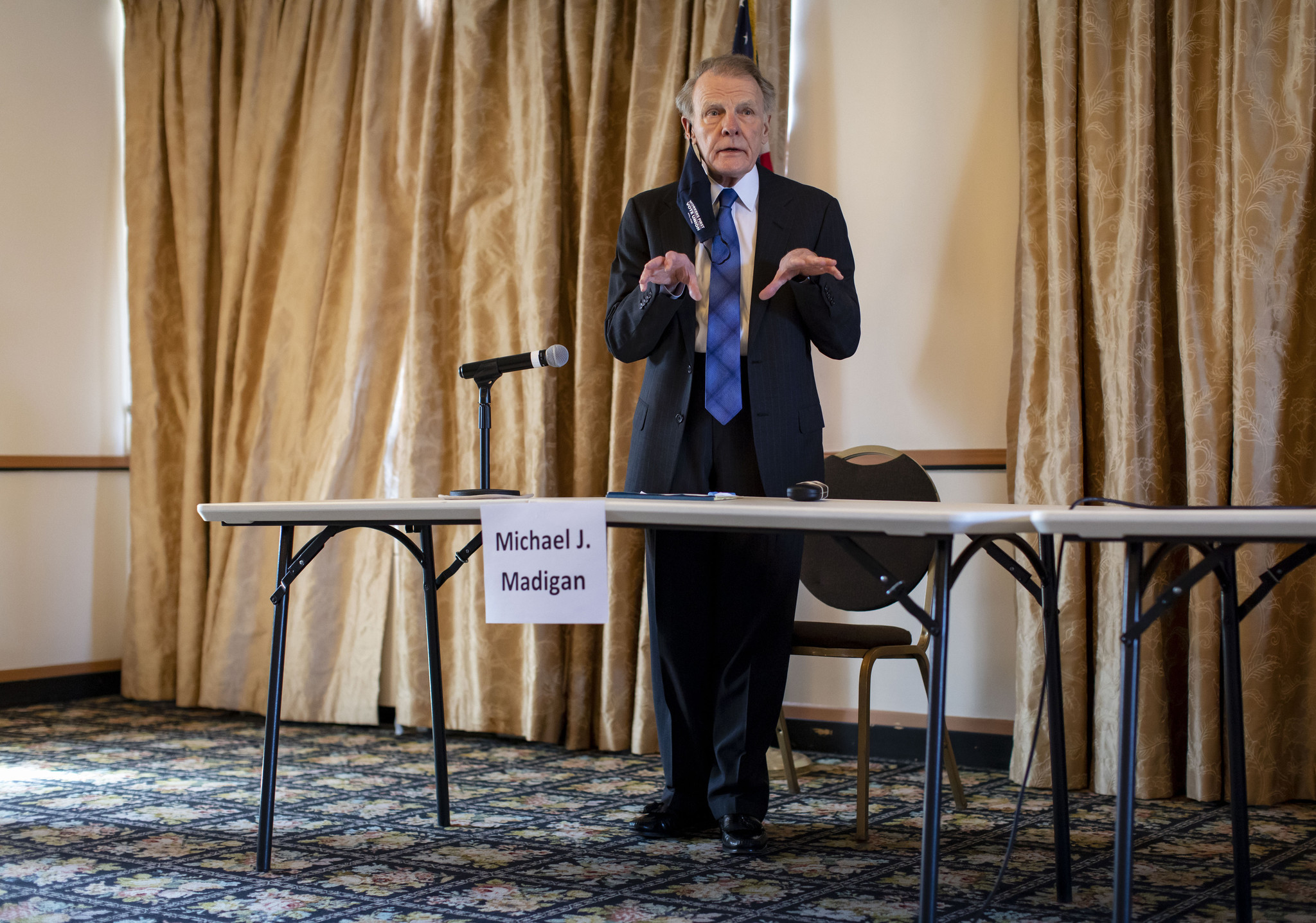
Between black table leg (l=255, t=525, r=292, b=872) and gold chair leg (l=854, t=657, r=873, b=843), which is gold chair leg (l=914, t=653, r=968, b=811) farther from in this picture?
black table leg (l=255, t=525, r=292, b=872)

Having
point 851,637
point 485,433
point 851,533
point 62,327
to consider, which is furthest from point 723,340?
point 62,327

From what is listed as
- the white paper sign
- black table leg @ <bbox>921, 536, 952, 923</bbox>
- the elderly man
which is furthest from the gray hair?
black table leg @ <bbox>921, 536, 952, 923</bbox>

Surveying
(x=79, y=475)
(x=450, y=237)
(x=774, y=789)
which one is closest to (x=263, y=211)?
(x=450, y=237)

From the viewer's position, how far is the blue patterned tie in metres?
2.22

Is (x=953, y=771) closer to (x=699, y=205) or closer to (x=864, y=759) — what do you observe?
(x=864, y=759)

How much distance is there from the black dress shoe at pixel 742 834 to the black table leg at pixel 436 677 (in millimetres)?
611

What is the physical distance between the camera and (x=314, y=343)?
12.7 ft

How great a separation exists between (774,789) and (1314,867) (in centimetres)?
116

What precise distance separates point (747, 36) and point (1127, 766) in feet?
7.73

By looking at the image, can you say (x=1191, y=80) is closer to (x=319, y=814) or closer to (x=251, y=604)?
(x=319, y=814)

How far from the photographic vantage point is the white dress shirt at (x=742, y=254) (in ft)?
7.49

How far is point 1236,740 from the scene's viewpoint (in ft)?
5.95

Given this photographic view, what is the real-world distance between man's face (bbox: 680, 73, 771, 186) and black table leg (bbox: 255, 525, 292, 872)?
42.2 inches

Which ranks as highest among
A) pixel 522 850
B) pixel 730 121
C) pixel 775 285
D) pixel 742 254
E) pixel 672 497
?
pixel 730 121
